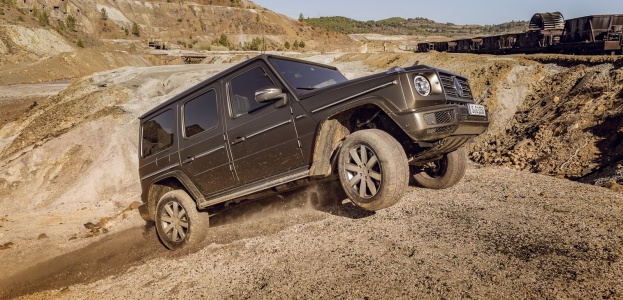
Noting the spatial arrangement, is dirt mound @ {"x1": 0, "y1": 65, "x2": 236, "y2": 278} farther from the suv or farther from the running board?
the running board

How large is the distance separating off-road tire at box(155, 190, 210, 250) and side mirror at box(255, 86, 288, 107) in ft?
6.32

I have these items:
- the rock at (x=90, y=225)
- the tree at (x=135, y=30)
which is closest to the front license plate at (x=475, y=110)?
the rock at (x=90, y=225)

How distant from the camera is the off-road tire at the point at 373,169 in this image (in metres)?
3.45

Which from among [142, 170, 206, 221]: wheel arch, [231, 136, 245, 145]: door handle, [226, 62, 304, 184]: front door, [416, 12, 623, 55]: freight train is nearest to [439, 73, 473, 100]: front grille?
[226, 62, 304, 184]: front door

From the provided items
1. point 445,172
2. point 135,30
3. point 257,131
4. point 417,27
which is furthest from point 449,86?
point 417,27

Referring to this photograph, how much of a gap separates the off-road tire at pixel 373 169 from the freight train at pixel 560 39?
Answer: 50.5 feet

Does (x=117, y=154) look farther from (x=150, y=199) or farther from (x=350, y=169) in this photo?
(x=350, y=169)

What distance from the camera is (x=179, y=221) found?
4992 mm

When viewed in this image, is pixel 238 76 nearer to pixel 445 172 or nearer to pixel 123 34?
pixel 445 172

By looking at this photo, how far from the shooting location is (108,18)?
68.3 metres

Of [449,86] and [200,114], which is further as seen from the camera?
[200,114]

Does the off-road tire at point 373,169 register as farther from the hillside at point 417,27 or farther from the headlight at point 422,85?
the hillside at point 417,27

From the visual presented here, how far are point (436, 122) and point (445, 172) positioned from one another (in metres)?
1.72

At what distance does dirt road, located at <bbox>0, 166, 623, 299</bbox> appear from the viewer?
8.41ft
